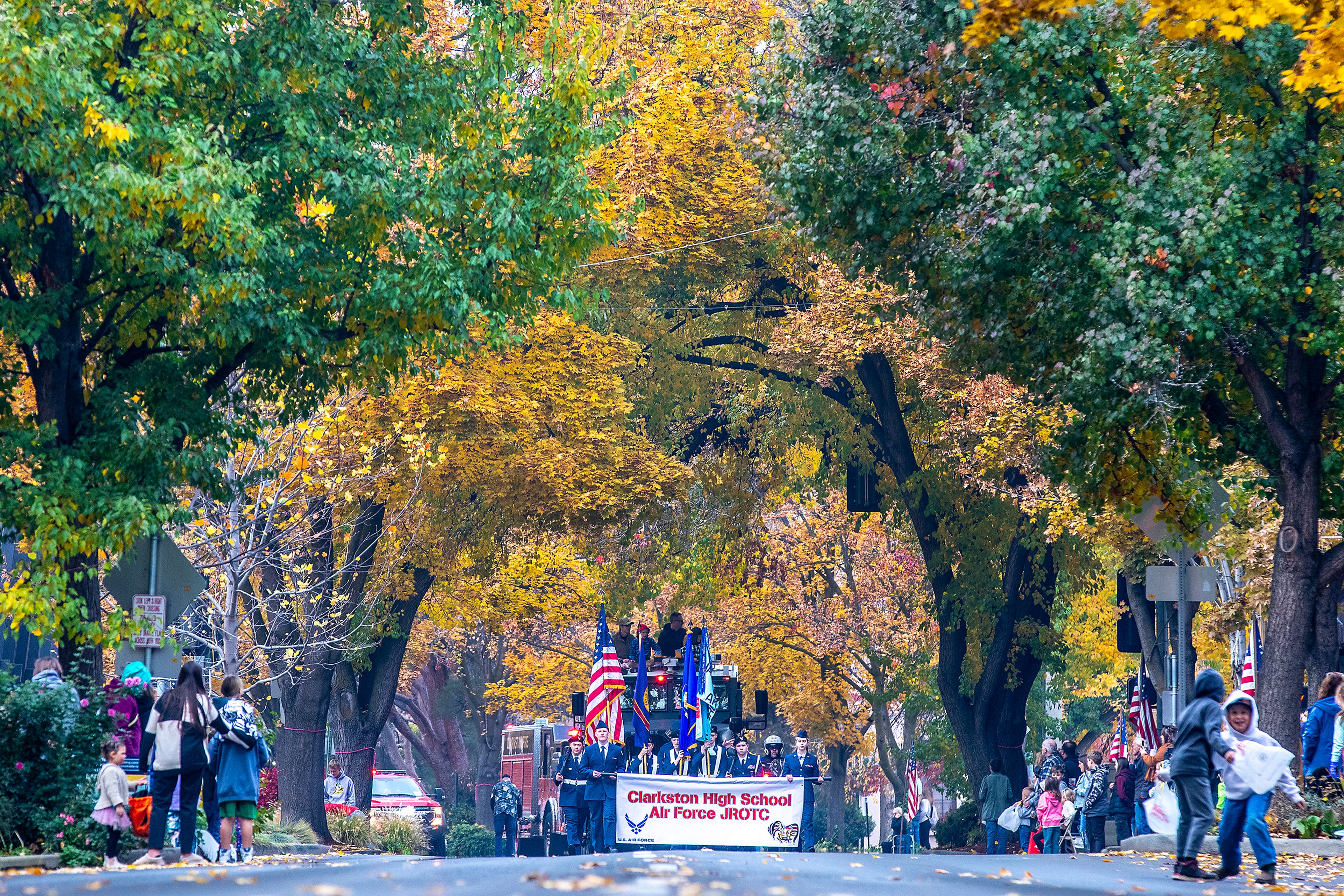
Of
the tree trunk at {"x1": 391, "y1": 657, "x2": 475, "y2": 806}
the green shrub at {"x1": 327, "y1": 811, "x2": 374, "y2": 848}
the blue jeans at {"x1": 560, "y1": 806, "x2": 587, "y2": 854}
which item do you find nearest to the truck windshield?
the tree trunk at {"x1": 391, "y1": 657, "x2": 475, "y2": 806}

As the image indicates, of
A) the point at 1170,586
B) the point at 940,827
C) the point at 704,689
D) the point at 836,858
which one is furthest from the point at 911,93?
the point at 940,827

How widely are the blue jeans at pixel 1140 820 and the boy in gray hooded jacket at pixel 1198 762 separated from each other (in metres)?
10.8

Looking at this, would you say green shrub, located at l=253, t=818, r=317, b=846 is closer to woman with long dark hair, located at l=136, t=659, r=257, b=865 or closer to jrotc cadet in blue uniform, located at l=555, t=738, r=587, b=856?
jrotc cadet in blue uniform, located at l=555, t=738, r=587, b=856

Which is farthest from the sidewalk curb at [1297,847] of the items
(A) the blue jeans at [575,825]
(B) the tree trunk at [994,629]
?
(B) the tree trunk at [994,629]

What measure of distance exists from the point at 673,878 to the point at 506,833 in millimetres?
21080

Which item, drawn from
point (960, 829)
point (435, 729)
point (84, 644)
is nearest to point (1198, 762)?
point (84, 644)

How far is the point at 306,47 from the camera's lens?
15.4 meters

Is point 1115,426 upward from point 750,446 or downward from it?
downward

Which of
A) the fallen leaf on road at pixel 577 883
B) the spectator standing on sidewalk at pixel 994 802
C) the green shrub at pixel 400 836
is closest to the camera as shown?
the fallen leaf on road at pixel 577 883

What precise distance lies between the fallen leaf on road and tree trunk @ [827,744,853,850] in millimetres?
39231

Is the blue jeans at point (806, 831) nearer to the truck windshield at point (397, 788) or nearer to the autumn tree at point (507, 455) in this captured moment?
the autumn tree at point (507, 455)

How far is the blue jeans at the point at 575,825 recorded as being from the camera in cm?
2366

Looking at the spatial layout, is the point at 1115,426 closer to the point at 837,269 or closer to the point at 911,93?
the point at 911,93

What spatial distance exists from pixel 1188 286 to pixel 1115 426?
171 centimetres
